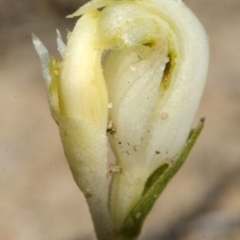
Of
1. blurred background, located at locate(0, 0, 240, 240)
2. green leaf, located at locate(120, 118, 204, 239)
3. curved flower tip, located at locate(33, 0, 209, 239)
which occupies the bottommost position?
blurred background, located at locate(0, 0, 240, 240)

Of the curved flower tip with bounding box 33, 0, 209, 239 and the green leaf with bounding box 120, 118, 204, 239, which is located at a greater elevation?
the curved flower tip with bounding box 33, 0, 209, 239

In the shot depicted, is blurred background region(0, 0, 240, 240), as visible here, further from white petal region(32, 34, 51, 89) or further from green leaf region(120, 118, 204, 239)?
white petal region(32, 34, 51, 89)

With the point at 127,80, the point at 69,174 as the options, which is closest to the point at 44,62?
the point at 127,80

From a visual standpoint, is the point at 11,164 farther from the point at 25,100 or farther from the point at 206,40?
the point at 206,40

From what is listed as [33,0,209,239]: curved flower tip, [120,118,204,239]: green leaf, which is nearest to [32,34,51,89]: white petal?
[33,0,209,239]: curved flower tip

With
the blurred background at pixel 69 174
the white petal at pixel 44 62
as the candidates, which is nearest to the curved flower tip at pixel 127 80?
the white petal at pixel 44 62

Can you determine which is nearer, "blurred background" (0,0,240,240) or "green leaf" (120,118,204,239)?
"green leaf" (120,118,204,239)
